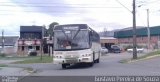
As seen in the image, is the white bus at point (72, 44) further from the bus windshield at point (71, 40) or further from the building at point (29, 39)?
the building at point (29, 39)

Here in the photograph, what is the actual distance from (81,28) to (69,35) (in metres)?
1.02

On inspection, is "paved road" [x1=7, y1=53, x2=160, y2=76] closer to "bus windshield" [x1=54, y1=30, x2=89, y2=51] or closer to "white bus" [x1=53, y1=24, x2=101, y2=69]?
"white bus" [x1=53, y1=24, x2=101, y2=69]

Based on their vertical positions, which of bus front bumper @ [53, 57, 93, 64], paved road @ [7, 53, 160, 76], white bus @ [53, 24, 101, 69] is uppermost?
white bus @ [53, 24, 101, 69]

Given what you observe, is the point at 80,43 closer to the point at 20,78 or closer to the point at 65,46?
the point at 65,46

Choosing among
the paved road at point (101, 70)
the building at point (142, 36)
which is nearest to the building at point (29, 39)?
the building at point (142, 36)

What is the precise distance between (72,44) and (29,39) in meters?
76.6

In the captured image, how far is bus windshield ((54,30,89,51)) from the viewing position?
Result: 1244 inches

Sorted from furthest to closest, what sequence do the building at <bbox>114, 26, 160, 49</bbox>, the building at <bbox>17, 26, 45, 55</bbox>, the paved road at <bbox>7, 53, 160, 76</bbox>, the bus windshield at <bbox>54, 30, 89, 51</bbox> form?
the building at <bbox>114, 26, 160, 49</bbox>
the building at <bbox>17, 26, 45, 55</bbox>
the bus windshield at <bbox>54, 30, 89, 51</bbox>
the paved road at <bbox>7, 53, 160, 76</bbox>

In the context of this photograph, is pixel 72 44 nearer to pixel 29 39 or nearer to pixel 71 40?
pixel 71 40

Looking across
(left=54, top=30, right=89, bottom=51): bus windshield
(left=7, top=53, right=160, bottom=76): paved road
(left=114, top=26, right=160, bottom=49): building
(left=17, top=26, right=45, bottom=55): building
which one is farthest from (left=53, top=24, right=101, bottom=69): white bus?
(left=114, top=26, right=160, bottom=49): building

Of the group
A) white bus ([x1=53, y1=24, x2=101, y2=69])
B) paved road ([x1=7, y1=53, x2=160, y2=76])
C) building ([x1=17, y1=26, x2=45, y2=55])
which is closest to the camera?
paved road ([x1=7, y1=53, x2=160, y2=76])

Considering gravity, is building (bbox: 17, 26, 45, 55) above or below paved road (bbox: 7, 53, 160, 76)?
above

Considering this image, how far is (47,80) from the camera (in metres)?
9.78

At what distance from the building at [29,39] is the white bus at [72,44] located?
71612mm
